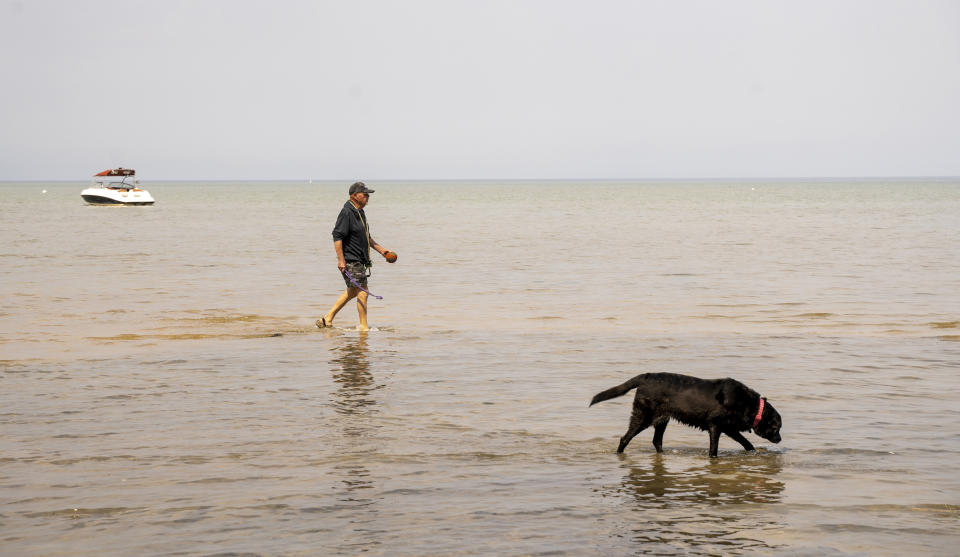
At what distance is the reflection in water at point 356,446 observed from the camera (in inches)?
245

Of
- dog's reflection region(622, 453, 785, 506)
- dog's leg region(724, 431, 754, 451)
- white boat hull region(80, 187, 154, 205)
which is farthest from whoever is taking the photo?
white boat hull region(80, 187, 154, 205)

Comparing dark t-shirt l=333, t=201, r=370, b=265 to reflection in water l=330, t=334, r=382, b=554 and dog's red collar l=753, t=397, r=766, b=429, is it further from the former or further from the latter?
dog's red collar l=753, t=397, r=766, b=429

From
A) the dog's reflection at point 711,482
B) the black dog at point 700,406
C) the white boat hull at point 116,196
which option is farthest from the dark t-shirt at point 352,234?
the white boat hull at point 116,196

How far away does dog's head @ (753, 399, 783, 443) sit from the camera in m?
7.95

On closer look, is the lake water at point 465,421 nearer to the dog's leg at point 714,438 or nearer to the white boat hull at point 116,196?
the dog's leg at point 714,438

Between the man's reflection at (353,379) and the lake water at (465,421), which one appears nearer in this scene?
the lake water at (465,421)

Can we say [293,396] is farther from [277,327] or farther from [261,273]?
[261,273]

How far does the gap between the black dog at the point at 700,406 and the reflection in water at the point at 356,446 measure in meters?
1.89

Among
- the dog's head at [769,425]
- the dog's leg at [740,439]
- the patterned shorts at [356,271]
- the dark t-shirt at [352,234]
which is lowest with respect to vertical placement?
the dog's leg at [740,439]

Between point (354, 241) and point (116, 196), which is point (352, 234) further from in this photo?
point (116, 196)

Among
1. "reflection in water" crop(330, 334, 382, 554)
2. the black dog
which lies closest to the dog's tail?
the black dog

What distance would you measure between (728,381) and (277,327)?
923cm

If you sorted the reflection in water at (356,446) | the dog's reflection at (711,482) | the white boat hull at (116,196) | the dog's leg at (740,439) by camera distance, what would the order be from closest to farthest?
the reflection in water at (356,446), the dog's reflection at (711,482), the dog's leg at (740,439), the white boat hull at (116,196)

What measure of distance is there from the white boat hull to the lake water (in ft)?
210
